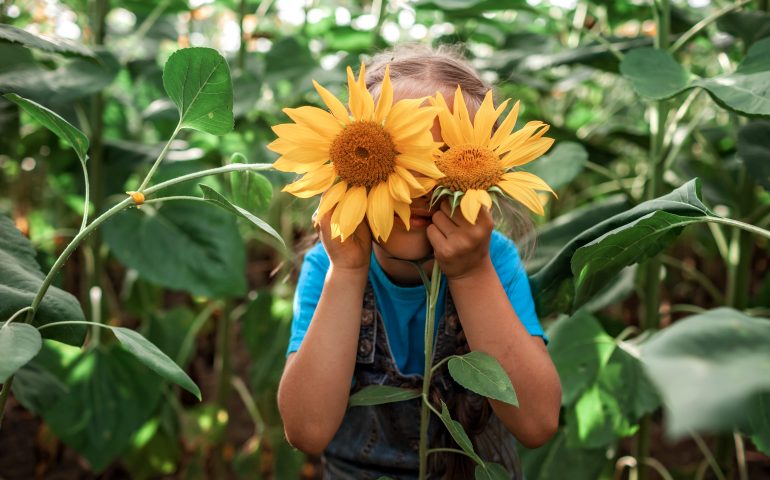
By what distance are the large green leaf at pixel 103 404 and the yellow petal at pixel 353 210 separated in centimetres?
91

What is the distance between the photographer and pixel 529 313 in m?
0.80

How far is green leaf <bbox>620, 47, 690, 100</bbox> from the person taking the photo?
86cm

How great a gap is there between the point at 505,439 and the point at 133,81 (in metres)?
1.07

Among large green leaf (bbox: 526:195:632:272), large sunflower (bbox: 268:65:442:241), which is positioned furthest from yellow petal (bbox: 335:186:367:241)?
large green leaf (bbox: 526:195:632:272)

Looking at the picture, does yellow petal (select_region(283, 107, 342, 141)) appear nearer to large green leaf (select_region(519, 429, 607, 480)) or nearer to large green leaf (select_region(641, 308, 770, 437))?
large green leaf (select_region(641, 308, 770, 437))

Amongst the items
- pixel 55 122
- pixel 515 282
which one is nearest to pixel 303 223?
pixel 515 282

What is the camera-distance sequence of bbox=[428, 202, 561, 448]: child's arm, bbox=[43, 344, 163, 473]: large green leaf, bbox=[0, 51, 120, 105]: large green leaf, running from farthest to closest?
bbox=[43, 344, 163, 473]: large green leaf → bbox=[0, 51, 120, 105]: large green leaf → bbox=[428, 202, 561, 448]: child's arm

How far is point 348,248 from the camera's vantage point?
70cm

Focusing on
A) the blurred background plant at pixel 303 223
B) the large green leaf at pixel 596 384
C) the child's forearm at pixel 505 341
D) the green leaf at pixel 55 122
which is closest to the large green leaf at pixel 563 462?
the blurred background plant at pixel 303 223

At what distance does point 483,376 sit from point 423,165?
0.57 ft

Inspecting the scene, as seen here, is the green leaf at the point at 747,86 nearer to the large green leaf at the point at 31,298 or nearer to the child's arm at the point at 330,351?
the child's arm at the point at 330,351

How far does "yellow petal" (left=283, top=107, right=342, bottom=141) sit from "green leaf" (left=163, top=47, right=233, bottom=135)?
120 mm

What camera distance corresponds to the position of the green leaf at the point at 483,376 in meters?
0.57

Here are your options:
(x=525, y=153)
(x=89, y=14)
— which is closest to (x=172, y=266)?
Answer: (x=89, y=14)
